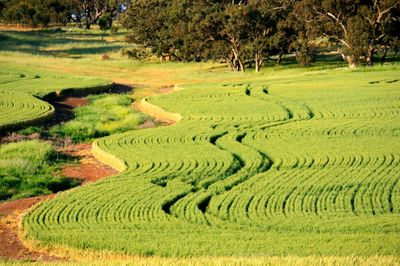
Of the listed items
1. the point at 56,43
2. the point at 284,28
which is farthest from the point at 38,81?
the point at 56,43

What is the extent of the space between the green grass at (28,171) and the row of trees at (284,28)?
3468 cm

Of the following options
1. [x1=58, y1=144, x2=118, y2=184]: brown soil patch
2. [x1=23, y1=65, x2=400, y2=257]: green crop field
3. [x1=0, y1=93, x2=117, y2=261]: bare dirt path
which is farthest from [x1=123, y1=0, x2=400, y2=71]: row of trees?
[x1=58, y1=144, x2=118, y2=184]: brown soil patch

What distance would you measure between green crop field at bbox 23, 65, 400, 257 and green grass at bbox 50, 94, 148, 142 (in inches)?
116

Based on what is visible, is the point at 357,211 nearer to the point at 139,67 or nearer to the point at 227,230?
the point at 227,230

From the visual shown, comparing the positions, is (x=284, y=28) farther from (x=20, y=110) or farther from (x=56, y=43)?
(x=56, y=43)

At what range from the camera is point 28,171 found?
24.9 meters

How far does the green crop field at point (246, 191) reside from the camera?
50.9 ft

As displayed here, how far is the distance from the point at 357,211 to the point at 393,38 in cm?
4457

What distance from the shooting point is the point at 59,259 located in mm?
15531

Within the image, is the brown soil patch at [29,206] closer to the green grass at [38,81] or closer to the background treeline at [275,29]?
the green grass at [38,81]

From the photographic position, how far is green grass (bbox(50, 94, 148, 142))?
3344 cm

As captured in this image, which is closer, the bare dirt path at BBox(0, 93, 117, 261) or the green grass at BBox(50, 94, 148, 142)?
the bare dirt path at BBox(0, 93, 117, 261)

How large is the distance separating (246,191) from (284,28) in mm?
44129

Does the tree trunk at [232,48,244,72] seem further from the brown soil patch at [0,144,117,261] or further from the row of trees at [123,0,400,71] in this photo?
the brown soil patch at [0,144,117,261]
